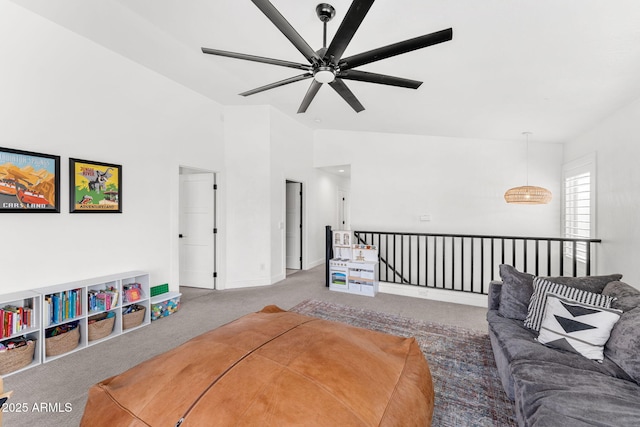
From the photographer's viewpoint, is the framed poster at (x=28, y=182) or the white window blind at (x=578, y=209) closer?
the framed poster at (x=28, y=182)

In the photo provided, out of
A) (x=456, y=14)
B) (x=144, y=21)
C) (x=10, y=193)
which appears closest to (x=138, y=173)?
(x=10, y=193)

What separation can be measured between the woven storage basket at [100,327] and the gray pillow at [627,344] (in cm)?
427

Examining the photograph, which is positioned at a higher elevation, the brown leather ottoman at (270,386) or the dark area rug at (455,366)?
the brown leather ottoman at (270,386)

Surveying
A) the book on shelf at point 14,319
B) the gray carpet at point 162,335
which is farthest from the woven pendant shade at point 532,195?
the book on shelf at point 14,319

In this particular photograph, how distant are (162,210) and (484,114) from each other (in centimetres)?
469

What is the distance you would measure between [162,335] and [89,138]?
232 cm

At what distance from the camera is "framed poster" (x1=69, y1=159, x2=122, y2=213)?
9.45 ft

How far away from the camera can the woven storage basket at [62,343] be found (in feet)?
8.22

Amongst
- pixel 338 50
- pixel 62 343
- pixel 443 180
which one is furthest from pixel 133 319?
pixel 443 180

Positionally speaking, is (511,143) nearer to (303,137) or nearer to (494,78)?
(494,78)

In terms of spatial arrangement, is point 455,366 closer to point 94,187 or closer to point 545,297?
point 545,297

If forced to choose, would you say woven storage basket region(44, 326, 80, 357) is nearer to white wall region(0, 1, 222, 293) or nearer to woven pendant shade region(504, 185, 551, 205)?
white wall region(0, 1, 222, 293)

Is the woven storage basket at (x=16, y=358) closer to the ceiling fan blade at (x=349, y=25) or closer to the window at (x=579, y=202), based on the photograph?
the ceiling fan blade at (x=349, y=25)

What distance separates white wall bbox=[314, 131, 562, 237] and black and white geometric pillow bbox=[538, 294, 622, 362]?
134 inches
